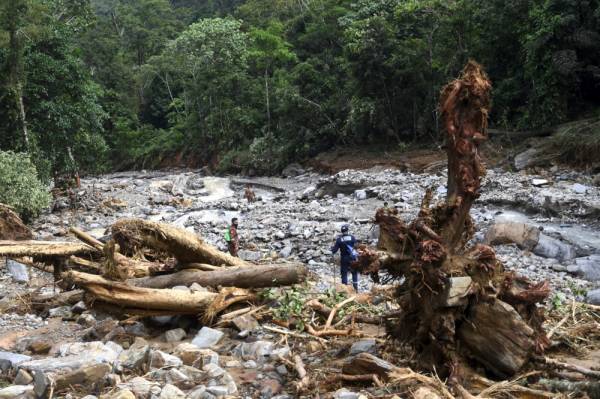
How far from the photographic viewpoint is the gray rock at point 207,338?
555 cm

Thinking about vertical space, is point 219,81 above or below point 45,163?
above

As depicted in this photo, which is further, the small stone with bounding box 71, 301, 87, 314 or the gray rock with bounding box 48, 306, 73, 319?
the gray rock with bounding box 48, 306, 73, 319

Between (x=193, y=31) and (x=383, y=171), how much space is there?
66.6ft

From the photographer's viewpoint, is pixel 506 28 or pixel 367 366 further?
pixel 506 28

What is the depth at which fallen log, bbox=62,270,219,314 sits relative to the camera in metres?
5.99

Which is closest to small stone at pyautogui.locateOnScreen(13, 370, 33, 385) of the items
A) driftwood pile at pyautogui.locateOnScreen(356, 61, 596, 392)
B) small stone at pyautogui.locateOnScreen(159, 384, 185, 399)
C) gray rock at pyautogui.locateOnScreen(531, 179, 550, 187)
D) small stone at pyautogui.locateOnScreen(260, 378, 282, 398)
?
small stone at pyautogui.locateOnScreen(159, 384, 185, 399)

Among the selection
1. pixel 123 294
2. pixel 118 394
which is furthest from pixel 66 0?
pixel 118 394

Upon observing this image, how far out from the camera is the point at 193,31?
37.9 m

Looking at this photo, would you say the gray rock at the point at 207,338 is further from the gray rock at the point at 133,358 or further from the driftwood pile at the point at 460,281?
the driftwood pile at the point at 460,281

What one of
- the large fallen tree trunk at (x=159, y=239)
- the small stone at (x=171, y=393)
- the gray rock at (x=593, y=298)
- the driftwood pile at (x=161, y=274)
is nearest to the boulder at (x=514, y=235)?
the gray rock at (x=593, y=298)


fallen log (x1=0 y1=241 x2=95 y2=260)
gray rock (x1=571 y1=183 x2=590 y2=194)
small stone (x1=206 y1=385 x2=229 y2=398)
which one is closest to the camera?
small stone (x1=206 y1=385 x2=229 y2=398)

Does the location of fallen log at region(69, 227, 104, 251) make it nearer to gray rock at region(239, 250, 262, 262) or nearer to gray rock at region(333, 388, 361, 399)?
gray rock at region(239, 250, 262, 262)

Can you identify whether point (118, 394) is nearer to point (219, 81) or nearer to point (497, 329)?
point (497, 329)

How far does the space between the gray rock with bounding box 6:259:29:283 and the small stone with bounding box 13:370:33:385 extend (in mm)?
6473
